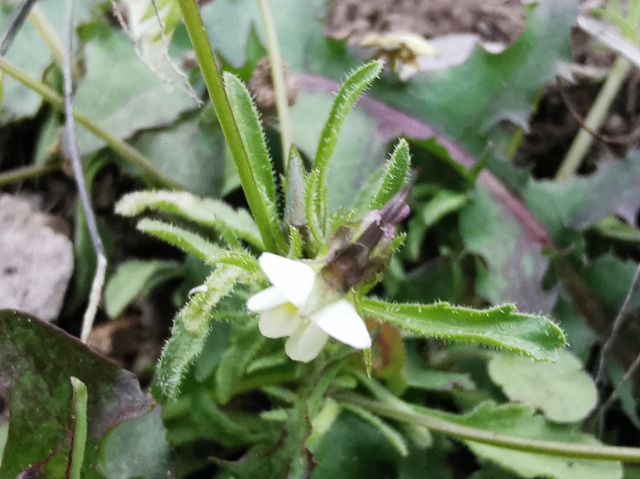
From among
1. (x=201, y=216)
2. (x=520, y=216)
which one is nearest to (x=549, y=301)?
(x=520, y=216)

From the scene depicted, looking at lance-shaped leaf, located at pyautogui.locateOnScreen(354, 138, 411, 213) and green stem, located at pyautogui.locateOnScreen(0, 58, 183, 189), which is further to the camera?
green stem, located at pyautogui.locateOnScreen(0, 58, 183, 189)

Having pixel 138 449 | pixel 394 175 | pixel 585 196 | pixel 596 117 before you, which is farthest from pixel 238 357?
pixel 596 117

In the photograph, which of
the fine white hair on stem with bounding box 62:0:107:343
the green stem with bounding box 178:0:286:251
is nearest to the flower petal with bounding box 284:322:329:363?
the green stem with bounding box 178:0:286:251

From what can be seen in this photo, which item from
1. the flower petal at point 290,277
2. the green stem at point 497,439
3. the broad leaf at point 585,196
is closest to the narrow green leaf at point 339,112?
the flower petal at point 290,277

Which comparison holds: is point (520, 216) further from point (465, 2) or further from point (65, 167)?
point (65, 167)

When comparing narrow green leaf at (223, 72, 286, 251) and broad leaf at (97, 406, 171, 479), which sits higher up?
narrow green leaf at (223, 72, 286, 251)

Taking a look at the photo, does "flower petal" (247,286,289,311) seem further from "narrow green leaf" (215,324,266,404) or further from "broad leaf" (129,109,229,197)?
"broad leaf" (129,109,229,197)

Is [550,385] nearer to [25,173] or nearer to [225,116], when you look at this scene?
[225,116]
